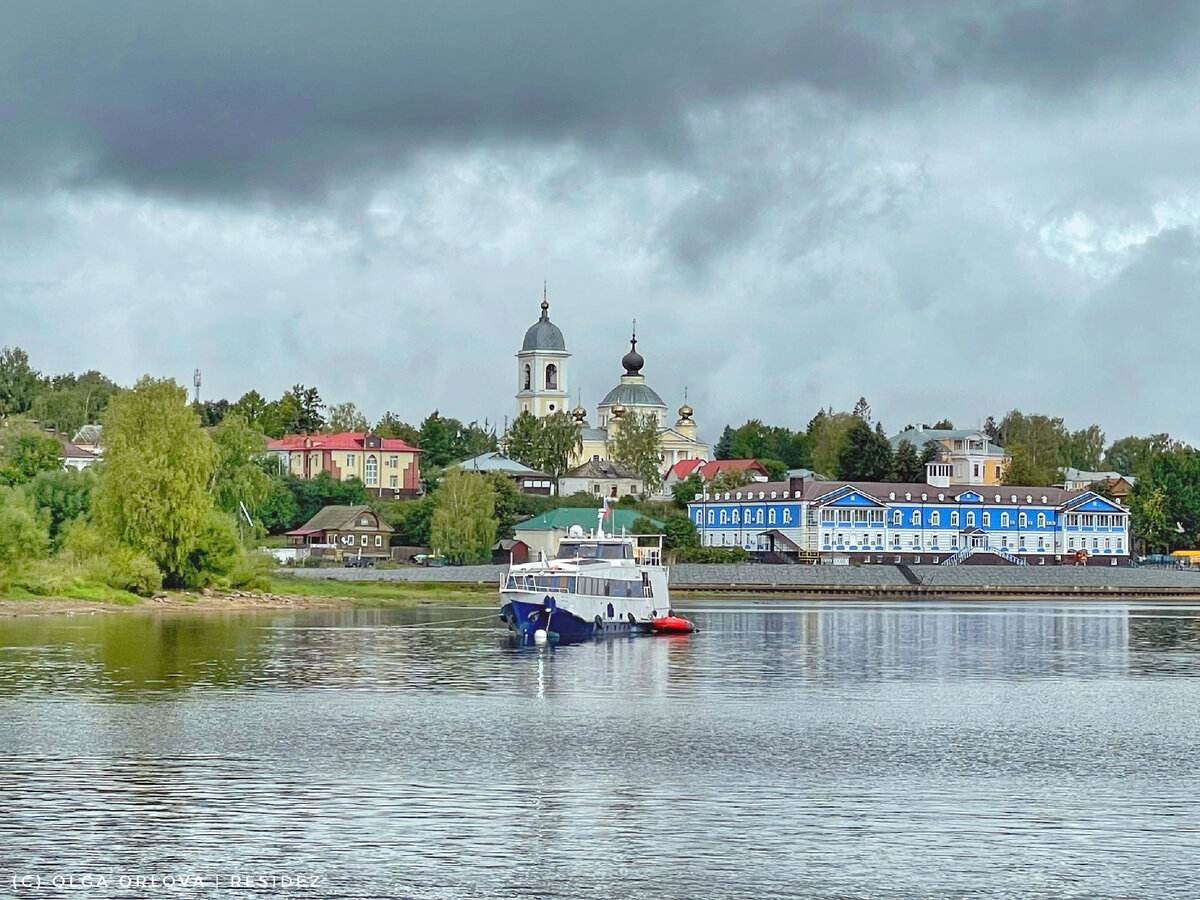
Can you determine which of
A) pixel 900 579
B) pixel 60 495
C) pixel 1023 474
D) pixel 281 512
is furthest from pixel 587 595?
pixel 1023 474

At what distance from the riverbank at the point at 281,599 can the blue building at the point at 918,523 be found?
44236 millimetres

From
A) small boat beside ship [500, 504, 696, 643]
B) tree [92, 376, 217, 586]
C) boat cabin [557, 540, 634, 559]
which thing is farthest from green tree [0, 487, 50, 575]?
boat cabin [557, 540, 634, 559]

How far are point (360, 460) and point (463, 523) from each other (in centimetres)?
4105

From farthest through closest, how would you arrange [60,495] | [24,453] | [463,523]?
[463,523] < [24,453] < [60,495]

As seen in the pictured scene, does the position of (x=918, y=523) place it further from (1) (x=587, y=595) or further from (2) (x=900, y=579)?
(1) (x=587, y=595)

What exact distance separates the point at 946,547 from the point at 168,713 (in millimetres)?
132924

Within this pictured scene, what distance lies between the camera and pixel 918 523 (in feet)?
552

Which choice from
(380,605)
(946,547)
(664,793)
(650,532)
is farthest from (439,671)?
(946,547)

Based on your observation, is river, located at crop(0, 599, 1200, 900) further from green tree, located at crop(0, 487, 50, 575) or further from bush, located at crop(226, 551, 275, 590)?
bush, located at crop(226, 551, 275, 590)

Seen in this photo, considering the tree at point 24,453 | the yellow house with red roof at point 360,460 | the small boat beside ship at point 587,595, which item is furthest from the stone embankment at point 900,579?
the small boat beside ship at point 587,595

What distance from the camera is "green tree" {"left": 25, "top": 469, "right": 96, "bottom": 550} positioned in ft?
331

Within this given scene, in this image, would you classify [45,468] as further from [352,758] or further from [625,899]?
[625,899]

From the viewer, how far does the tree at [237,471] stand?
386 feet

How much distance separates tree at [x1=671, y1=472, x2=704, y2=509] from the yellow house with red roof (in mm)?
28126
